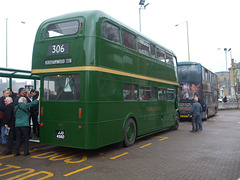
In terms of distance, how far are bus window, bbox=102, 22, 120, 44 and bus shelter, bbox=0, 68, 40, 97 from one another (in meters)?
4.64

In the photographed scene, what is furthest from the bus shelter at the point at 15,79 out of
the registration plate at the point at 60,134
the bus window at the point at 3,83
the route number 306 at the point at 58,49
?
the registration plate at the point at 60,134

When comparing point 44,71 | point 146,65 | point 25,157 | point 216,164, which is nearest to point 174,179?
point 216,164

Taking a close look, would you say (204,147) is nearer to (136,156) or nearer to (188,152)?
(188,152)

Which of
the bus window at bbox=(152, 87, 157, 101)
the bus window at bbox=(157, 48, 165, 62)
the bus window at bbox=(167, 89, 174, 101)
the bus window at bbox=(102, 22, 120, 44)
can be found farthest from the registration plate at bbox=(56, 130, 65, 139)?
the bus window at bbox=(167, 89, 174, 101)

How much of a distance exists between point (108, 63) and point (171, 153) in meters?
3.53

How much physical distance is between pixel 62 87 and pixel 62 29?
5.93ft

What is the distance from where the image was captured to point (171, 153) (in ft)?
26.2

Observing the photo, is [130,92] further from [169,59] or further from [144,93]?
[169,59]

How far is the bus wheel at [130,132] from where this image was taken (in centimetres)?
869

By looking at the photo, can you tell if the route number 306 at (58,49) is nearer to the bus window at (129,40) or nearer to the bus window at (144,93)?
the bus window at (129,40)

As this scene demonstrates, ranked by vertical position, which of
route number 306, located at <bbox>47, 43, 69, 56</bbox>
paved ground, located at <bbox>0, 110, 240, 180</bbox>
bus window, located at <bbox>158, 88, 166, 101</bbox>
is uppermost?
route number 306, located at <bbox>47, 43, 69, 56</bbox>

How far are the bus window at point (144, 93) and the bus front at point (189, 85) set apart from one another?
8739 mm

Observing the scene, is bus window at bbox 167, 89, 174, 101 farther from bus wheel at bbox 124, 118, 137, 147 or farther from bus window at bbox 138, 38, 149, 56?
bus wheel at bbox 124, 118, 137, 147

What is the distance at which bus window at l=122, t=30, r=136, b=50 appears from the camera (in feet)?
28.8
